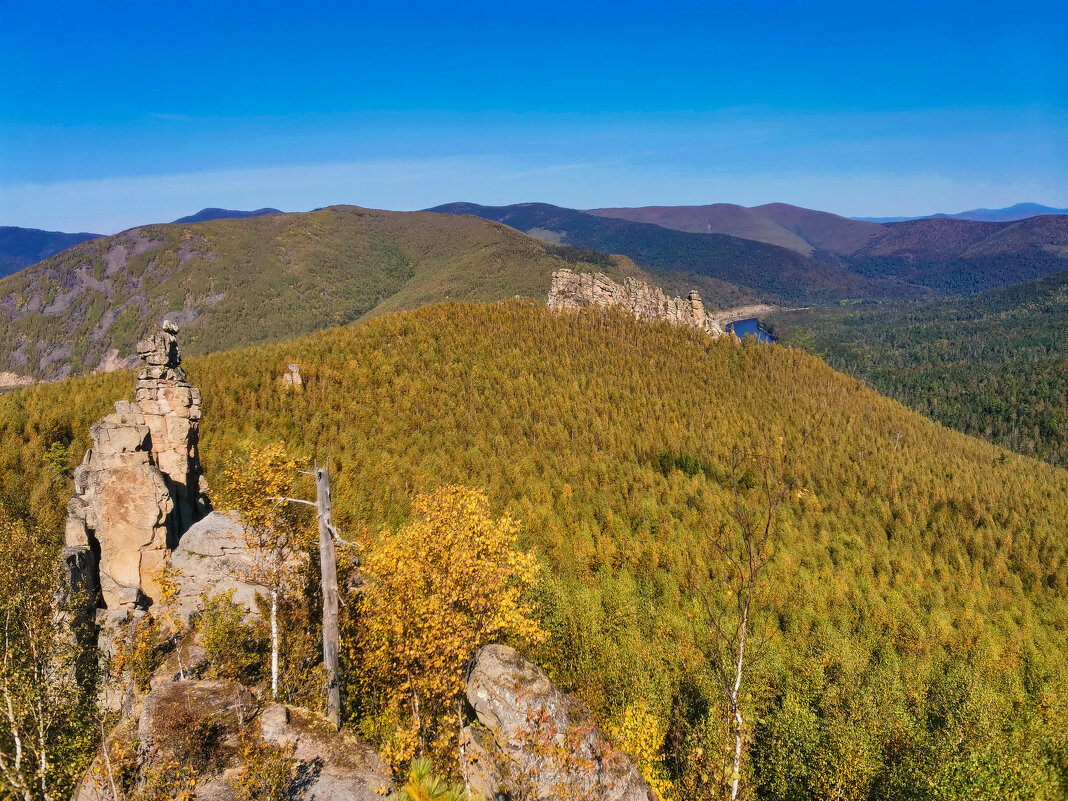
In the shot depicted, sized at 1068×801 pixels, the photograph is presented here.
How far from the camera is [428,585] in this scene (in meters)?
16.8

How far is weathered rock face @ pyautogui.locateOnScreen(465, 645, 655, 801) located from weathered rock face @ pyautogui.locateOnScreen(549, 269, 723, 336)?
3984 inches

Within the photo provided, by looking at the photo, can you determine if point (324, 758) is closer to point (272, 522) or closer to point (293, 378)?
point (272, 522)

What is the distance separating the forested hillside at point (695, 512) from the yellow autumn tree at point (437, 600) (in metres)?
3.14

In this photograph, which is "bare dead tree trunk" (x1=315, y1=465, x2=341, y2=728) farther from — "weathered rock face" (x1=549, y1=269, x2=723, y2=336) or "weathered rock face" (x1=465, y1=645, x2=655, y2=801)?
"weathered rock face" (x1=549, y1=269, x2=723, y2=336)

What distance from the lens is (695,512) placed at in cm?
6706

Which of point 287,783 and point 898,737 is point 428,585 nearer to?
point 287,783

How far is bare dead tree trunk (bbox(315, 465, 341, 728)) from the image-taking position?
17.0 metres

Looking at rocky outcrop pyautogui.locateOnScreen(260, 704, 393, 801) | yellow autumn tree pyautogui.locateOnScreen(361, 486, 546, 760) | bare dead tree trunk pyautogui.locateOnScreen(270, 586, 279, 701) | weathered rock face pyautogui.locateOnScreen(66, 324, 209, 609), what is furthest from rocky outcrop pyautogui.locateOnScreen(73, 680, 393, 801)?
weathered rock face pyautogui.locateOnScreen(66, 324, 209, 609)

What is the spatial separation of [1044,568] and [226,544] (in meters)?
92.4

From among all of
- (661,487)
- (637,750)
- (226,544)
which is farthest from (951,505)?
(226,544)

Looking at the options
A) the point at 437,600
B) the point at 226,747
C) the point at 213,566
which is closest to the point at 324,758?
the point at 226,747

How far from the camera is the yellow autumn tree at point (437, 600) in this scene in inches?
634

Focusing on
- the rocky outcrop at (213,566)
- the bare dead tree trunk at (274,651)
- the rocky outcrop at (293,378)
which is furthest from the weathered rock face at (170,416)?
the rocky outcrop at (293,378)

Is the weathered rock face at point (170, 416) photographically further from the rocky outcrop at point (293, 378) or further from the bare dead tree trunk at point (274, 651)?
the rocky outcrop at point (293, 378)
